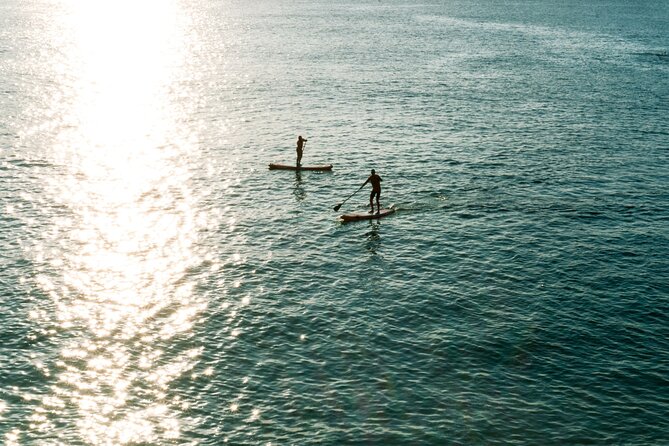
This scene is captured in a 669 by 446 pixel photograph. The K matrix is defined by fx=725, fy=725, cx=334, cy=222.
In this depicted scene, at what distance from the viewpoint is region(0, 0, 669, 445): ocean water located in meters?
36.0

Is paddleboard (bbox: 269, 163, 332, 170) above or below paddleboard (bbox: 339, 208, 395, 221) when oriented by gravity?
above

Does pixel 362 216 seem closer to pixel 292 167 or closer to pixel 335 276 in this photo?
pixel 335 276

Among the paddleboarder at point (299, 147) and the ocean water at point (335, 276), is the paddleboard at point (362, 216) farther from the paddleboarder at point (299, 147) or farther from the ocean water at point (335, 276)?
the paddleboarder at point (299, 147)

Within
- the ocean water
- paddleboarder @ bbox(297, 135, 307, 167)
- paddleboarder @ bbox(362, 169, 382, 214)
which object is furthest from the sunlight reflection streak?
paddleboarder @ bbox(362, 169, 382, 214)

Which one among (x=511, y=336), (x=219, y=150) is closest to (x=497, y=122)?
(x=219, y=150)

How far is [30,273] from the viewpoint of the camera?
51.1 meters

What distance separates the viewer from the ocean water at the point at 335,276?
3597cm

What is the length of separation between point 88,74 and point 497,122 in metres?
85.5

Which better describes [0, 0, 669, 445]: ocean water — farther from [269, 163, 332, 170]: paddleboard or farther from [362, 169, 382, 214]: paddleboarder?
[362, 169, 382, 214]: paddleboarder

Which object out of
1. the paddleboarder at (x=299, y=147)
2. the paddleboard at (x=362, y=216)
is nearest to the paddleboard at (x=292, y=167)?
the paddleboarder at (x=299, y=147)

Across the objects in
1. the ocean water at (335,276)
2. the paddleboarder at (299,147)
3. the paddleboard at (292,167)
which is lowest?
the ocean water at (335,276)

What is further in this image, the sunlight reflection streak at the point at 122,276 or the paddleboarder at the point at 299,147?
the paddleboarder at the point at 299,147

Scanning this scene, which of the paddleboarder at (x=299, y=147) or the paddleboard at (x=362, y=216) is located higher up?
the paddleboarder at (x=299, y=147)

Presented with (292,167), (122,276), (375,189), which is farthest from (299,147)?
(122,276)
